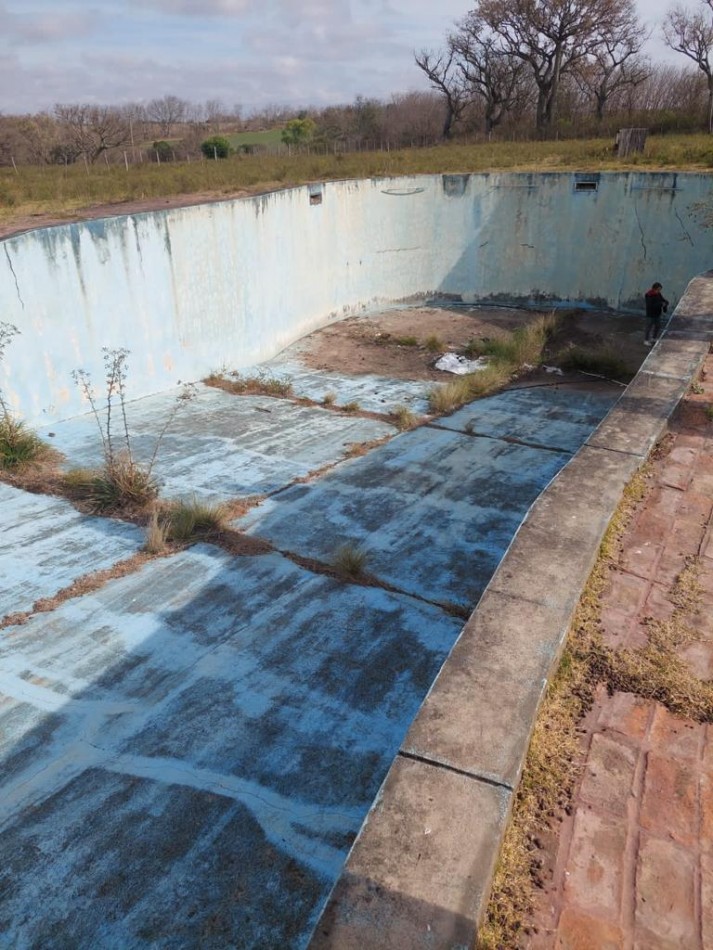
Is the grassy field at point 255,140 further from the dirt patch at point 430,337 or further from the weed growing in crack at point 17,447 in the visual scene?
the weed growing in crack at point 17,447

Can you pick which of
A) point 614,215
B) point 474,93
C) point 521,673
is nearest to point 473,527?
point 521,673

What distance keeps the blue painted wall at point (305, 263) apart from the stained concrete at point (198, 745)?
488cm

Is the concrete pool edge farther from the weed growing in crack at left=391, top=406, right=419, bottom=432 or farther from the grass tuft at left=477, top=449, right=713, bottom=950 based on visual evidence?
the weed growing in crack at left=391, top=406, right=419, bottom=432

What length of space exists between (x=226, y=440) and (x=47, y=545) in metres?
3.06

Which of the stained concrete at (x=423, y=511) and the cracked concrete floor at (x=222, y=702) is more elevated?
the cracked concrete floor at (x=222, y=702)

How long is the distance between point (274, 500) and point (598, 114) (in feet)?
100

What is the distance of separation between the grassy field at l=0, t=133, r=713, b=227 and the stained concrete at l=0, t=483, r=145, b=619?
25.1ft

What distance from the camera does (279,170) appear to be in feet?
61.3

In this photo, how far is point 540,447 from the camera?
25.4ft

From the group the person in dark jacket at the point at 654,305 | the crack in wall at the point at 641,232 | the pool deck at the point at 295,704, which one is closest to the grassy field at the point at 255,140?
the crack in wall at the point at 641,232

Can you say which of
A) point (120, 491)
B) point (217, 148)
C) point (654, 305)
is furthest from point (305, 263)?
point (217, 148)

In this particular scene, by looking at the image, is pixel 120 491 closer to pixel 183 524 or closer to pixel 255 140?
pixel 183 524

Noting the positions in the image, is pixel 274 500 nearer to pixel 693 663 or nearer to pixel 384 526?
pixel 384 526

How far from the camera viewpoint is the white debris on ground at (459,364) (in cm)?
1234
